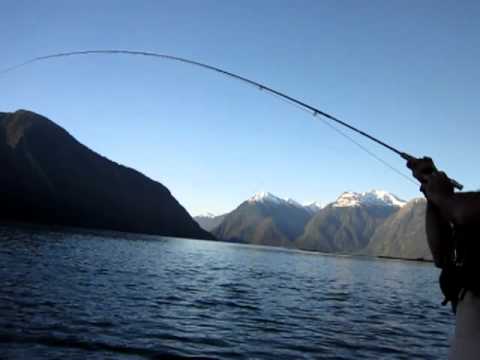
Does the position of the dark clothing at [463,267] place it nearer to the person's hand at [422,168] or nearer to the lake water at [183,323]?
the person's hand at [422,168]

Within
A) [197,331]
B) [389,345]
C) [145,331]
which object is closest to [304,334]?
[389,345]

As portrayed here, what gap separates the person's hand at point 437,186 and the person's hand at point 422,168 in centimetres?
14

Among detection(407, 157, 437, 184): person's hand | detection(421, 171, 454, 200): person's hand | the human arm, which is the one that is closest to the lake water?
the human arm

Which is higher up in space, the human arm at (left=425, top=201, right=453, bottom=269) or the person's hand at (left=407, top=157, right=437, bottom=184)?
the person's hand at (left=407, top=157, right=437, bottom=184)

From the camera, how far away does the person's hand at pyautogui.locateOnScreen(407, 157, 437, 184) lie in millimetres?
5224

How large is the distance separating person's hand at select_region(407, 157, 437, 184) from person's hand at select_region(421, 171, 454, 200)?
0.14m

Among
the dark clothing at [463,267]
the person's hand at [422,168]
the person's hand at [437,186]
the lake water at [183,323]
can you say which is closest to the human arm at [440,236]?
the dark clothing at [463,267]

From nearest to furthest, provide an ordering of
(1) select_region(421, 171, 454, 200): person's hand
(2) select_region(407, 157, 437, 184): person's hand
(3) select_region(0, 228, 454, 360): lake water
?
(1) select_region(421, 171, 454, 200): person's hand, (2) select_region(407, 157, 437, 184): person's hand, (3) select_region(0, 228, 454, 360): lake water

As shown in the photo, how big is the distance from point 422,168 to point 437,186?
53 centimetres

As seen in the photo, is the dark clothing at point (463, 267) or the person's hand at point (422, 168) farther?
the person's hand at point (422, 168)

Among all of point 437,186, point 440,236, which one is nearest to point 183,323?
point 440,236

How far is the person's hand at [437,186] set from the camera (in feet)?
15.5

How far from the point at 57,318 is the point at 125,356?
5.13 meters

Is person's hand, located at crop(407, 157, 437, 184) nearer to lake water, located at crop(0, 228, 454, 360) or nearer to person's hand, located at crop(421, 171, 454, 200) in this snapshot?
person's hand, located at crop(421, 171, 454, 200)
